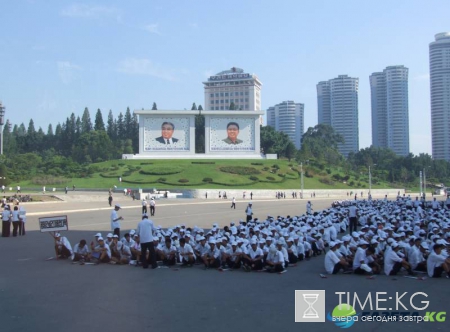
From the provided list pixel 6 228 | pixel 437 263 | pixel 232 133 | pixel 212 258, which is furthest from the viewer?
pixel 232 133

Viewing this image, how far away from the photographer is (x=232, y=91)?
144 m

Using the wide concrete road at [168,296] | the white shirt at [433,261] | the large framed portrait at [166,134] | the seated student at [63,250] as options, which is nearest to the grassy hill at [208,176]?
the large framed portrait at [166,134]

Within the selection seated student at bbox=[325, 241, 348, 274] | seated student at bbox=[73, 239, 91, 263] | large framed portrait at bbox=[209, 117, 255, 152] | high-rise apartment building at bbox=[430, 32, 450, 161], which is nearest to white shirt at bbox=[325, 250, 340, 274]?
seated student at bbox=[325, 241, 348, 274]

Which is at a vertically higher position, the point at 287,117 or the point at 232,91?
the point at 232,91

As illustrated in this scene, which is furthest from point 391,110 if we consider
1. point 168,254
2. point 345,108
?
point 168,254

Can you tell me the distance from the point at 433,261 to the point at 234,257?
431cm

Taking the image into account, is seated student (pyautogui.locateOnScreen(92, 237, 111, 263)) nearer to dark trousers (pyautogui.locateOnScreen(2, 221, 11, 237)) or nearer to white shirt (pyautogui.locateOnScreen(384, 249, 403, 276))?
white shirt (pyautogui.locateOnScreen(384, 249, 403, 276))

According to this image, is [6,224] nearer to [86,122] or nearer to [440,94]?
[86,122]

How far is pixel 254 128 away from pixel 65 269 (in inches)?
2643

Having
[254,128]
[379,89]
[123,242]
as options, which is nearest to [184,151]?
[254,128]

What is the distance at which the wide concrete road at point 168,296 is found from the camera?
6.66 metres

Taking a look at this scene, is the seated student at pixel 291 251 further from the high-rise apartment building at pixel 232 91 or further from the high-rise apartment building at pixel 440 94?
the high-rise apartment building at pixel 232 91

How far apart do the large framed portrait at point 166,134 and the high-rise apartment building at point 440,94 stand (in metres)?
80.2

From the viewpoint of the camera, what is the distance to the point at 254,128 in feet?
253
